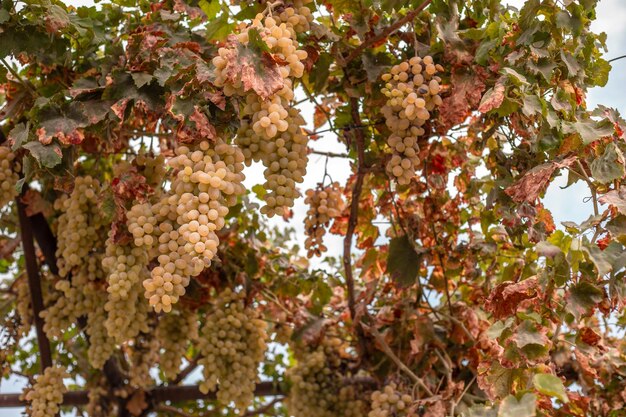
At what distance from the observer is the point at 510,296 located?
1.75 m

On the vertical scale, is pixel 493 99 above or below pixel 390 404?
above

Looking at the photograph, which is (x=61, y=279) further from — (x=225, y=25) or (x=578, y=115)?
(x=578, y=115)

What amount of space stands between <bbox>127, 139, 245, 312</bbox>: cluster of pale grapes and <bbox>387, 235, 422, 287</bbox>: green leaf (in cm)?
→ 99

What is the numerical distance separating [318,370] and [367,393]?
193mm

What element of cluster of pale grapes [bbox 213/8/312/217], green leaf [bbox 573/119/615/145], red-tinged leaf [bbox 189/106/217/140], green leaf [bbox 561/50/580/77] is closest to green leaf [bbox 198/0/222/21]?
cluster of pale grapes [bbox 213/8/312/217]

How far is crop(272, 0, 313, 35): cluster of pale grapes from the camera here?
1.80 m

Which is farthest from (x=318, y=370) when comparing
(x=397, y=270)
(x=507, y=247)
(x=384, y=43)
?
(x=384, y=43)

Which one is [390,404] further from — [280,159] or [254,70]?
[254,70]

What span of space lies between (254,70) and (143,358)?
175 centimetres

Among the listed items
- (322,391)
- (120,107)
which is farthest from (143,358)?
(120,107)

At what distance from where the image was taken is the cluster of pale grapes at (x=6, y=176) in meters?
2.28

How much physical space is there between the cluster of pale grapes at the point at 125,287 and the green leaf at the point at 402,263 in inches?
30.6

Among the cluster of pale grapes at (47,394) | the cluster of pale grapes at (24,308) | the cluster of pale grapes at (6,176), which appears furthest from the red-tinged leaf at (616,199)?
the cluster of pale grapes at (24,308)

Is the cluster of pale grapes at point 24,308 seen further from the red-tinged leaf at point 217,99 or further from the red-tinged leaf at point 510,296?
the red-tinged leaf at point 510,296
